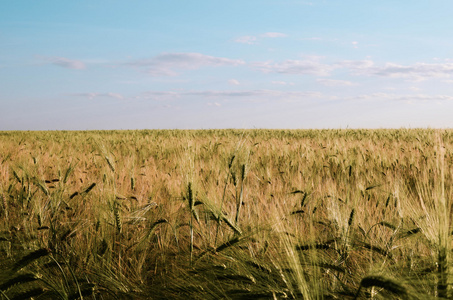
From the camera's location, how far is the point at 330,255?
1551mm

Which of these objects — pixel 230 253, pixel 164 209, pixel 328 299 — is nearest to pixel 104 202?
pixel 164 209

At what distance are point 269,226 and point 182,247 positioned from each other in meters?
0.59

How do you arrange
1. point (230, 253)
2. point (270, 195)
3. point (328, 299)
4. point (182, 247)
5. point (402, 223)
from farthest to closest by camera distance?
point (270, 195), point (182, 247), point (402, 223), point (230, 253), point (328, 299)

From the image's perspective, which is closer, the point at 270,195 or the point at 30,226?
the point at 30,226

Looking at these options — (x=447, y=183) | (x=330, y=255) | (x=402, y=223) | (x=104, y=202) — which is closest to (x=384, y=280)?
(x=330, y=255)

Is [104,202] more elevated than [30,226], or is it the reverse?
[104,202]

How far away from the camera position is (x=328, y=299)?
0.98 meters

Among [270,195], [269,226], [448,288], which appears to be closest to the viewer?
[448,288]

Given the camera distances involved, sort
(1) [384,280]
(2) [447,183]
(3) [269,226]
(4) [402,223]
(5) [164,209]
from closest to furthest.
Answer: (1) [384,280]
(3) [269,226]
(4) [402,223]
(5) [164,209]
(2) [447,183]

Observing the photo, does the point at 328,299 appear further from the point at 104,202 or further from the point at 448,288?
the point at 104,202

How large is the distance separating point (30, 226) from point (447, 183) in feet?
11.5

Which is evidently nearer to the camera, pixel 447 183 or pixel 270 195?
pixel 270 195

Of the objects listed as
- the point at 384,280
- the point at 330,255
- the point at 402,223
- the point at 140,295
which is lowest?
the point at 140,295

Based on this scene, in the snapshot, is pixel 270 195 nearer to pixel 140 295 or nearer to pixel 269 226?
pixel 269 226
